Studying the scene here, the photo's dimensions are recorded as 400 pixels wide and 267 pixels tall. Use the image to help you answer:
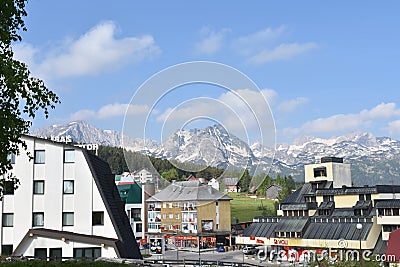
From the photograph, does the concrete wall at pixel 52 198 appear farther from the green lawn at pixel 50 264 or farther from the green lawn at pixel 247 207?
the green lawn at pixel 247 207

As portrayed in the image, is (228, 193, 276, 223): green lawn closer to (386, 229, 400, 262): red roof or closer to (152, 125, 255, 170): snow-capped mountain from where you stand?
(152, 125, 255, 170): snow-capped mountain

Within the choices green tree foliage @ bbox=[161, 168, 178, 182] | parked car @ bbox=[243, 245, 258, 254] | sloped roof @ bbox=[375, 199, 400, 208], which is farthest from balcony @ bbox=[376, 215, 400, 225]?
green tree foliage @ bbox=[161, 168, 178, 182]

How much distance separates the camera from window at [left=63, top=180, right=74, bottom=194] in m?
35.0

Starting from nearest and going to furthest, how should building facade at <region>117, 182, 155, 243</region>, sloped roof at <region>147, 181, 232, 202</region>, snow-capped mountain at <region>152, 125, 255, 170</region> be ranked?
snow-capped mountain at <region>152, 125, 255, 170</region> < sloped roof at <region>147, 181, 232, 202</region> < building facade at <region>117, 182, 155, 243</region>

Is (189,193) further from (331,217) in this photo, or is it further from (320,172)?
(331,217)

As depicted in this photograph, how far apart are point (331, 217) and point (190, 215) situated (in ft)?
114

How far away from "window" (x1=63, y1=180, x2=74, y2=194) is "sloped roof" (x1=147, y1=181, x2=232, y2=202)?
62.9 m

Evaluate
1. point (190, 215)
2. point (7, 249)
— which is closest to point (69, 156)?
point (7, 249)

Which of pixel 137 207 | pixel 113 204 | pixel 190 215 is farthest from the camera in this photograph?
pixel 137 207

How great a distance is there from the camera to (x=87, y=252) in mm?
33438

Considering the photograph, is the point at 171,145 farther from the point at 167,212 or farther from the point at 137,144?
the point at 167,212

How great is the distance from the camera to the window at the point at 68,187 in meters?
35.0

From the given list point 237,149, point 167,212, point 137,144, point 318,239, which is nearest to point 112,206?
point 137,144

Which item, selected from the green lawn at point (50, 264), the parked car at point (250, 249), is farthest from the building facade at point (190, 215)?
the green lawn at point (50, 264)
